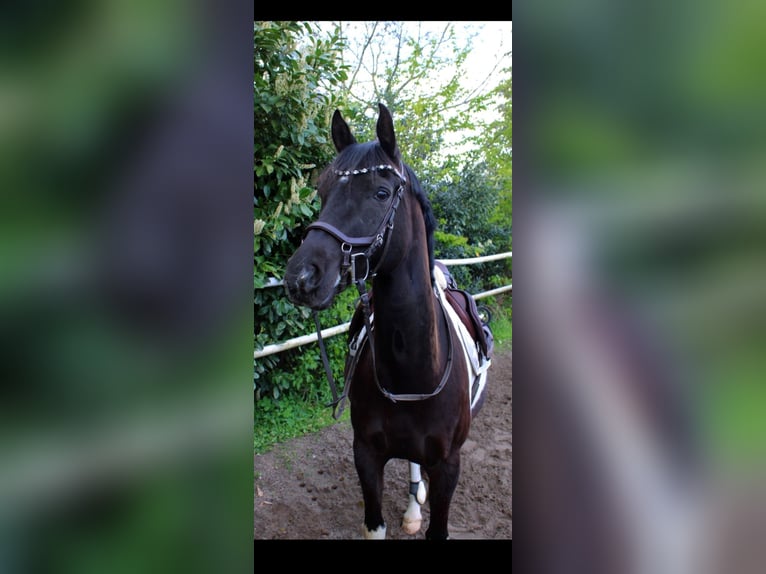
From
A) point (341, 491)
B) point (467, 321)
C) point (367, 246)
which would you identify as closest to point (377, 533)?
point (341, 491)

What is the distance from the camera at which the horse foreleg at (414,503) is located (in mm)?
1826

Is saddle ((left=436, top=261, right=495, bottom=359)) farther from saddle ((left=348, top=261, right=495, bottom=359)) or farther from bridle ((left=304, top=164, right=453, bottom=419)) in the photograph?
bridle ((left=304, top=164, right=453, bottom=419))

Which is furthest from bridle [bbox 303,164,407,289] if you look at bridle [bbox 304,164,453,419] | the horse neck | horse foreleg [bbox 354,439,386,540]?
horse foreleg [bbox 354,439,386,540]

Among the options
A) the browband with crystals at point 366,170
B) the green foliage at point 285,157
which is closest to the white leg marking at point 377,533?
the green foliage at point 285,157

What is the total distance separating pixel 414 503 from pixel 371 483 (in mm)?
569

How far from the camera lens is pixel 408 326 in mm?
1230
